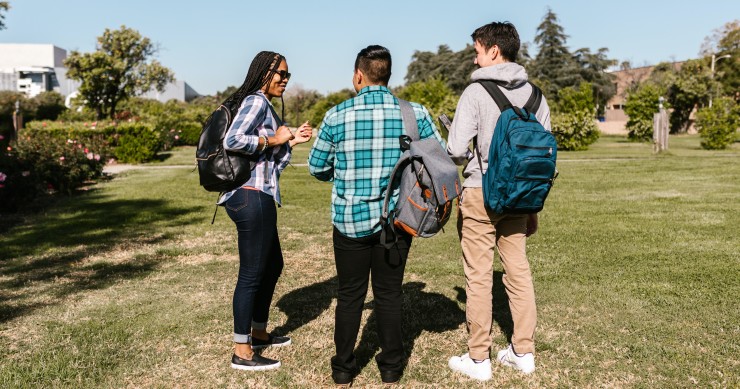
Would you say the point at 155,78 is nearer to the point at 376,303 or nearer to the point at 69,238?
the point at 69,238

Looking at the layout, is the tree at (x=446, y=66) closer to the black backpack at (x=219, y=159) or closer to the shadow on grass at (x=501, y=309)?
the shadow on grass at (x=501, y=309)

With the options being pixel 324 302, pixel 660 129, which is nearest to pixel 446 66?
pixel 660 129

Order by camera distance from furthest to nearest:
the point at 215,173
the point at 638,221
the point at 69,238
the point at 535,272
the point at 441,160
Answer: the point at 638,221 < the point at 69,238 < the point at 535,272 < the point at 215,173 < the point at 441,160

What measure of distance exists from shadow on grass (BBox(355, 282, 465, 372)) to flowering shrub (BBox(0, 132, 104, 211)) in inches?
275

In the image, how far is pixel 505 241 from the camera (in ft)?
11.9

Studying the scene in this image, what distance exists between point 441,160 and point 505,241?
2.49ft

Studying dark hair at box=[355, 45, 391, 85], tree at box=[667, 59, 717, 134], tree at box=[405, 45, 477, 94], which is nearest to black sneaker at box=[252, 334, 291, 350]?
dark hair at box=[355, 45, 391, 85]

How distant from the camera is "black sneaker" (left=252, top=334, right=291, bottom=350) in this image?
414cm

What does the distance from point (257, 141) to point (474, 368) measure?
5.94 ft

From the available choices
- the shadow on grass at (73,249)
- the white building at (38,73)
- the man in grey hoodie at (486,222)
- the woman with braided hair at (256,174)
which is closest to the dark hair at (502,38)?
the man in grey hoodie at (486,222)

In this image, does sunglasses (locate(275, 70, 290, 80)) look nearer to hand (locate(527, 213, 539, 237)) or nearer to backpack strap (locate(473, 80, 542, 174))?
backpack strap (locate(473, 80, 542, 174))

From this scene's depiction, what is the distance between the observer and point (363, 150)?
324 centimetres

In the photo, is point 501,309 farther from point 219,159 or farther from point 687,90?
point 687,90

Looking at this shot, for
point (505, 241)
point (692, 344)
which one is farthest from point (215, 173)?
point (692, 344)
